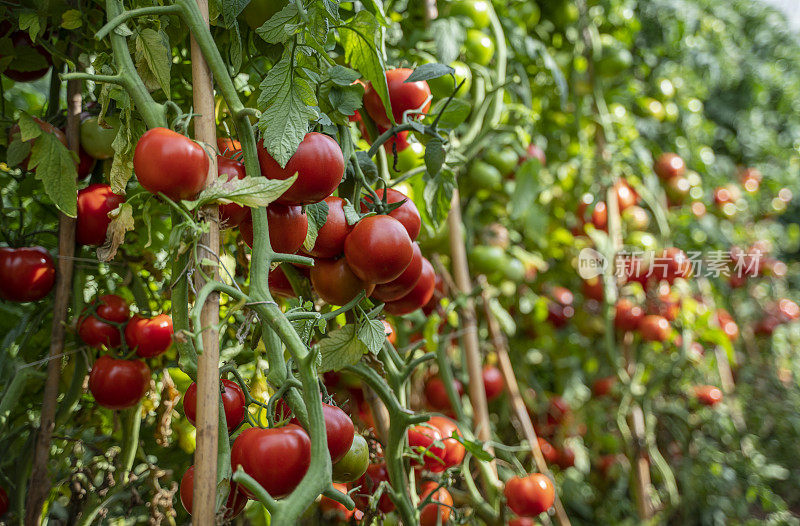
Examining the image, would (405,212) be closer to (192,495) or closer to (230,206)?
(230,206)

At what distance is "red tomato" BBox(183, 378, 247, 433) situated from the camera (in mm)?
439

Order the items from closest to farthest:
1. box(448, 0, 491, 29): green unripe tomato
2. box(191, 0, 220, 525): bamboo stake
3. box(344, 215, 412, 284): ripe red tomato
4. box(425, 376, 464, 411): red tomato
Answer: box(191, 0, 220, 525): bamboo stake
box(344, 215, 412, 284): ripe red tomato
box(448, 0, 491, 29): green unripe tomato
box(425, 376, 464, 411): red tomato

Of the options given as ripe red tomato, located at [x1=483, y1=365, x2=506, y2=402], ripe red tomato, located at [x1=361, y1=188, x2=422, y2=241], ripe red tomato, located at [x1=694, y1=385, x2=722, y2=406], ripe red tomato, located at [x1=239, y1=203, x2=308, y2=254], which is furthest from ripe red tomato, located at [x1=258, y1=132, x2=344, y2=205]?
ripe red tomato, located at [x1=694, y1=385, x2=722, y2=406]

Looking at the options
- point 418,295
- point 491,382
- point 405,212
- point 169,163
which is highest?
point 169,163

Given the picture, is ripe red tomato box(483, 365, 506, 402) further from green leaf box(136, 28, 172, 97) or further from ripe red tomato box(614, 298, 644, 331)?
green leaf box(136, 28, 172, 97)

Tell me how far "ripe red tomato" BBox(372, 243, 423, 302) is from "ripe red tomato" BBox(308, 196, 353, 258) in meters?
0.06

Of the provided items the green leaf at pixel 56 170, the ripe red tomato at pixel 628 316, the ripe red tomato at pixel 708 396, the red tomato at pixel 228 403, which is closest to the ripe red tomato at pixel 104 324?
the green leaf at pixel 56 170

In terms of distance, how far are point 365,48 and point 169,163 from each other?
229 mm

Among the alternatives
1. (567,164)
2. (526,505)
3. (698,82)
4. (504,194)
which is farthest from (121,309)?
(698,82)

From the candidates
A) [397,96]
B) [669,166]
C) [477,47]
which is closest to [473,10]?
[477,47]

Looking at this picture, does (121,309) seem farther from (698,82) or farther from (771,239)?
(771,239)

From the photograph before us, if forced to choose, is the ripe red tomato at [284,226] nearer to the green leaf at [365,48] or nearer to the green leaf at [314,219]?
the green leaf at [314,219]

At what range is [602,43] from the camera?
4.87ft

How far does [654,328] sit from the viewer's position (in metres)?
1.35
